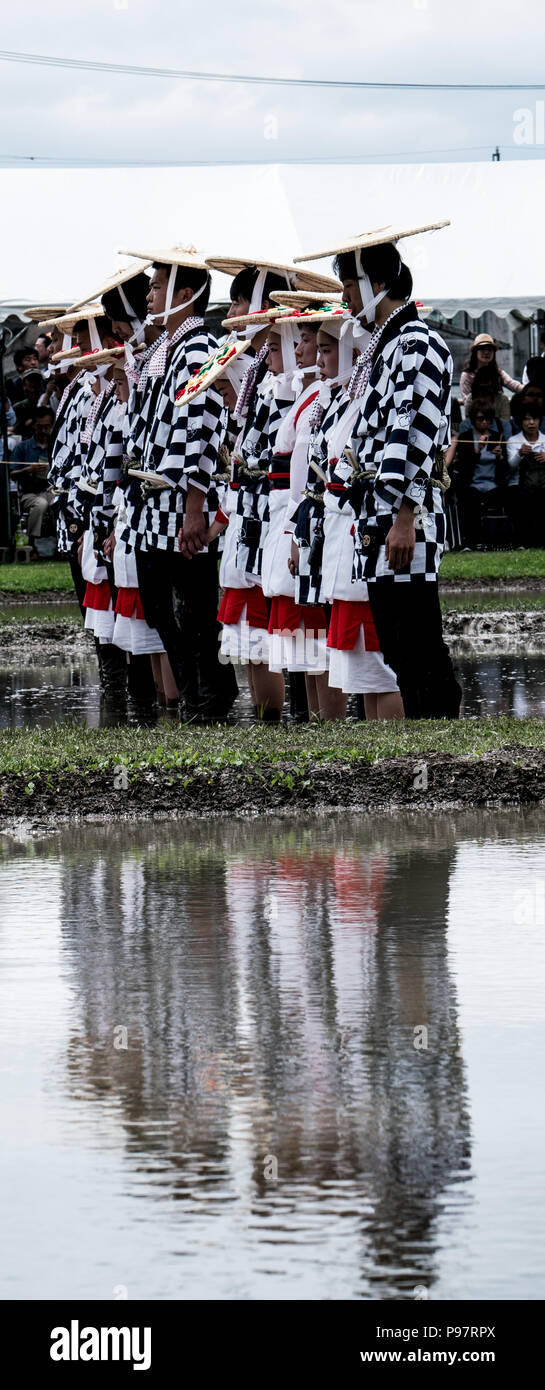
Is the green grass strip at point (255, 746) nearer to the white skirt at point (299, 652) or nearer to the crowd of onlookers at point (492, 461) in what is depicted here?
the white skirt at point (299, 652)

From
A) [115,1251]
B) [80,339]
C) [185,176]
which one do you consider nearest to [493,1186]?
[115,1251]

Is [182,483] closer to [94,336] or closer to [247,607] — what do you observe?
[247,607]

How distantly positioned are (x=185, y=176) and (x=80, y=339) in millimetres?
12927

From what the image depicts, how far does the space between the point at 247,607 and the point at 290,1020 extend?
19.3 feet

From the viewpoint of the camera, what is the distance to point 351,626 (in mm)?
9008

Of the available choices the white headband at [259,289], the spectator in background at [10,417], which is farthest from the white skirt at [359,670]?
the spectator in background at [10,417]

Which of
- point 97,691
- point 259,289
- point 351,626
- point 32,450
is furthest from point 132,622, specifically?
point 32,450

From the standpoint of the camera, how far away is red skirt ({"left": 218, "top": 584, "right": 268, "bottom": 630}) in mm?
10789

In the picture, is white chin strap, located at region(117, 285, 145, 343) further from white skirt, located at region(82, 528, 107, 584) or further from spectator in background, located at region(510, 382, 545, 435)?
spectator in background, located at region(510, 382, 545, 435)

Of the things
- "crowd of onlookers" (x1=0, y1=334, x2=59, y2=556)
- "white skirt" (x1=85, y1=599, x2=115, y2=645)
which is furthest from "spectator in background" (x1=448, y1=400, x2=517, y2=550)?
"white skirt" (x1=85, y1=599, x2=115, y2=645)

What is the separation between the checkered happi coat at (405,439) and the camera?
331 inches

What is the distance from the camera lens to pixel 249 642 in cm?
1061

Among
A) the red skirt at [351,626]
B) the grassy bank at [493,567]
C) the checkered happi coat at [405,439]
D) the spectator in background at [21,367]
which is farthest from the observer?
the spectator in background at [21,367]

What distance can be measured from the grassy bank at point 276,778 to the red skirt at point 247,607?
2.44 m
